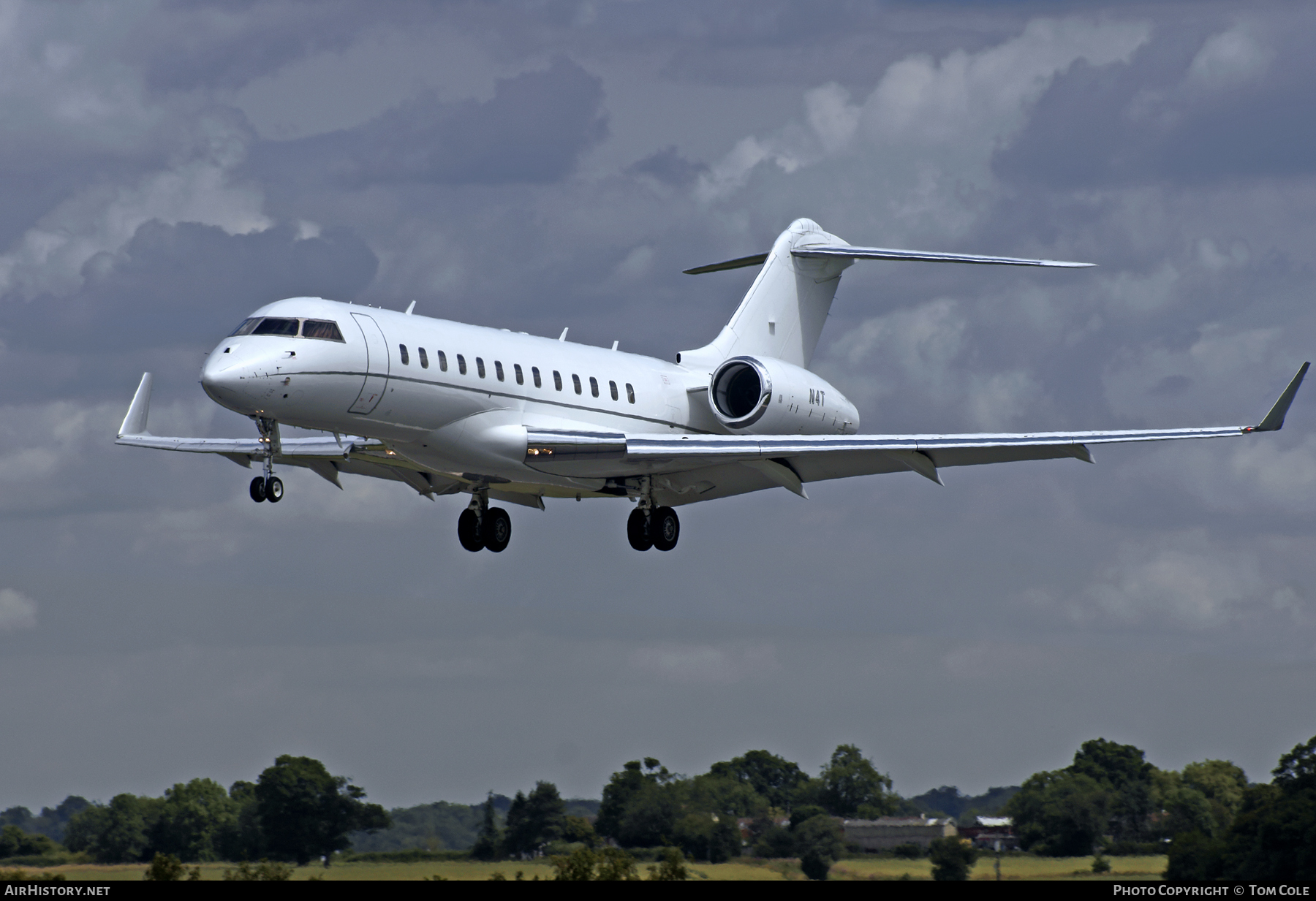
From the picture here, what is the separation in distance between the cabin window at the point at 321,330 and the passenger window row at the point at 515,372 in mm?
1221

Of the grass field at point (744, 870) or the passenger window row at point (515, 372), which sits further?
the grass field at point (744, 870)

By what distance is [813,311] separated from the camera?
4325 cm

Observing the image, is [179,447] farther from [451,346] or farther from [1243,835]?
[1243,835]

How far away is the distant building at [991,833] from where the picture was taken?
38906mm

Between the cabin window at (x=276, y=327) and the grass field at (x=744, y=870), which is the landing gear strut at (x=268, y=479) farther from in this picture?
the grass field at (x=744, y=870)

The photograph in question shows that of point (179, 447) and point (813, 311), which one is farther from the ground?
point (813, 311)

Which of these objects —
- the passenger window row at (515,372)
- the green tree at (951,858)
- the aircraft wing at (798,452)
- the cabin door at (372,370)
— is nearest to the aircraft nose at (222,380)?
the cabin door at (372,370)

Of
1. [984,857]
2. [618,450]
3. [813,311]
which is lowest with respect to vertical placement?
[984,857]

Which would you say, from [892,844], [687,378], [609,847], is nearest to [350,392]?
[687,378]

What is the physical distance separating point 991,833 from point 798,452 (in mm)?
10829

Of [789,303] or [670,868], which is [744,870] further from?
[789,303]

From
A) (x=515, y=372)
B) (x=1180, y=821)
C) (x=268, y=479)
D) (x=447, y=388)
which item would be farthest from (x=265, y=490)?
(x=1180, y=821)

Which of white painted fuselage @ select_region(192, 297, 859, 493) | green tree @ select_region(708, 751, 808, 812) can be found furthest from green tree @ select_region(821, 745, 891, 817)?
white painted fuselage @ select_region(192, 297, 859, 493)

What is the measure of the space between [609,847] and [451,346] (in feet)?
44.2
